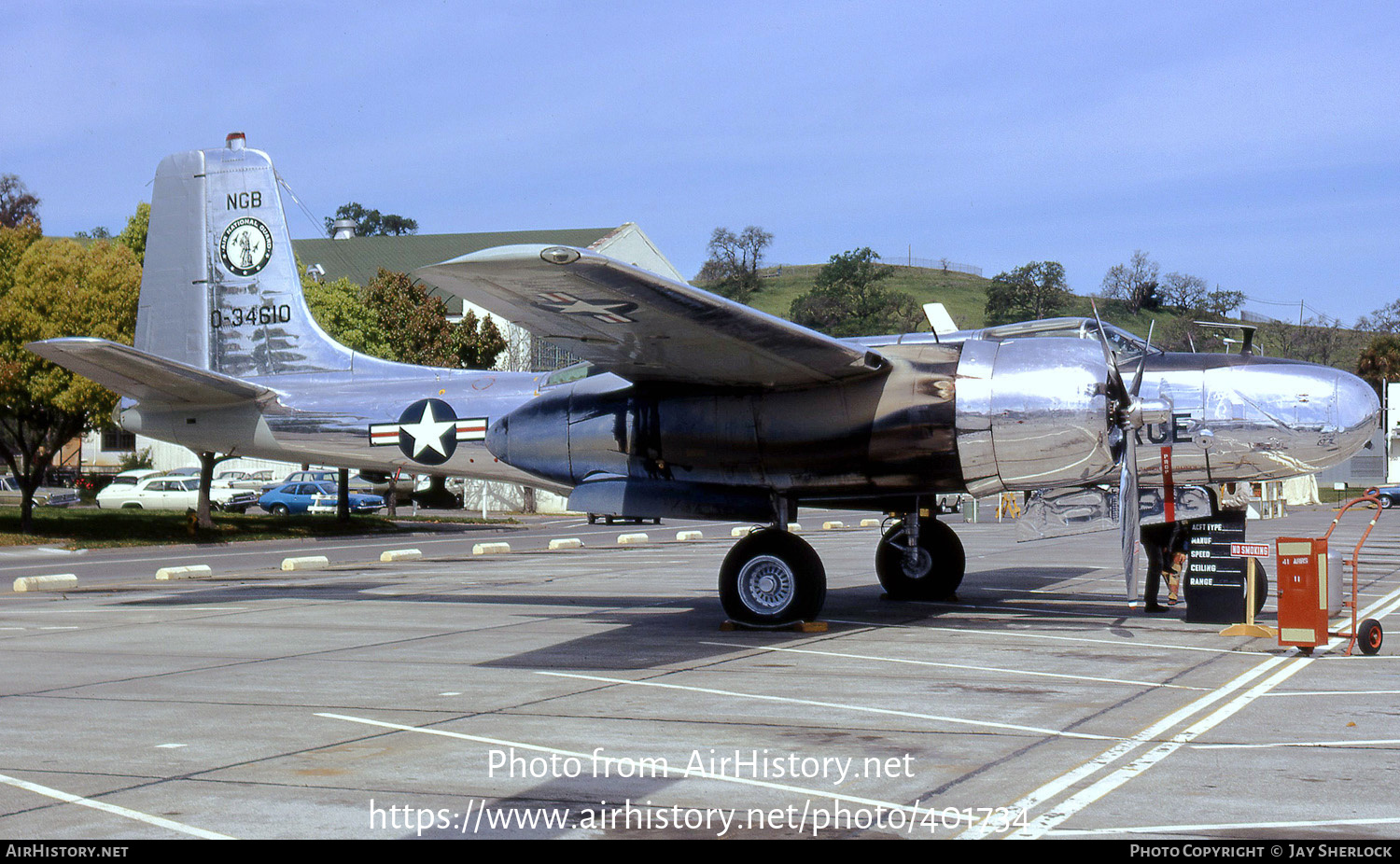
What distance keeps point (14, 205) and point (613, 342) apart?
351ft

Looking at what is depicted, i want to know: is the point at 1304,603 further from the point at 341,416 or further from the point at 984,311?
the point at 984,311

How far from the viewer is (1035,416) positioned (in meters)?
11.6

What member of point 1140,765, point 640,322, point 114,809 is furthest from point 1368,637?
point 114,809

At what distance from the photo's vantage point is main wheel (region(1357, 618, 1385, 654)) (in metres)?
10.7

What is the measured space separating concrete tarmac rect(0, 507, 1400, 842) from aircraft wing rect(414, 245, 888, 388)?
277 cm

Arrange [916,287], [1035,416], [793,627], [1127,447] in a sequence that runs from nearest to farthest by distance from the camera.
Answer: [1035,416] < [1127,447] < [793,627] < [916,287]

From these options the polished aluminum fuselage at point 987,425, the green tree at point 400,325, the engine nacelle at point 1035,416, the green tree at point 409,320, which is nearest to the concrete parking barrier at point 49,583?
the polished aluminum fuselage at point 987,425

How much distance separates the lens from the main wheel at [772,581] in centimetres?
1264

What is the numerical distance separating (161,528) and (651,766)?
3372 centimetres

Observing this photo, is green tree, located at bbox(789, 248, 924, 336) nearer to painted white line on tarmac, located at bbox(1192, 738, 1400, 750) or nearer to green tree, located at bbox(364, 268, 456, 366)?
green tree, located at bbox(364, 268, 456, 366)

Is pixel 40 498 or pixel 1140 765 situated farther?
pixel 40 498

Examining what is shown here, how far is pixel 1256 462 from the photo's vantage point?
12312 mm

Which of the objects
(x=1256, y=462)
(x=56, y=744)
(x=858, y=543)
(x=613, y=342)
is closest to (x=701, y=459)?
(x=613, y=342)
